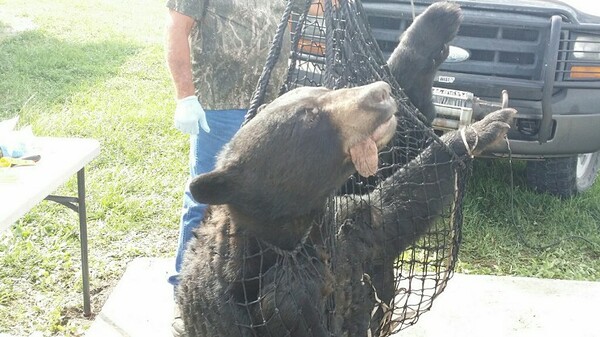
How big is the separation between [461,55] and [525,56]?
44 centimetres

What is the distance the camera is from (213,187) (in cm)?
243

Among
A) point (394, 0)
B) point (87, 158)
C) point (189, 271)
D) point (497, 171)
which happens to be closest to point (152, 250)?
point (87, 158)

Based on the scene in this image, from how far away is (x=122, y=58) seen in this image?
10.3 meters

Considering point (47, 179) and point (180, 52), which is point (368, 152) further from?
point (47, 179)

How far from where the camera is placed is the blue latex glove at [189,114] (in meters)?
3.47

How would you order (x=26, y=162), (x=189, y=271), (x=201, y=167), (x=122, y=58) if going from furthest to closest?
(x=122, y=58) → (x=201, y=167) → (x=26, y=162) → (x=189, y=271)

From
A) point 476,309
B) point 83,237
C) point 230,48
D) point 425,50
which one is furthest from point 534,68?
point 83,237

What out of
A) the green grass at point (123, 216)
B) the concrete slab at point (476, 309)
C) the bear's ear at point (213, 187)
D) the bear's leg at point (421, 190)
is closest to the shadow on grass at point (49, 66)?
the green grass at point (123, 216)

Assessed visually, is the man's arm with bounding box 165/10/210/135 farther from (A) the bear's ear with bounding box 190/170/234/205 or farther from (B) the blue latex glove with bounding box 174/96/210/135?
(A) the bear's ear with bounding box 190/170/234/205

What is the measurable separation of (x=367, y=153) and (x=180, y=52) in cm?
148

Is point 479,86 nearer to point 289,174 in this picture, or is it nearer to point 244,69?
point 244,69

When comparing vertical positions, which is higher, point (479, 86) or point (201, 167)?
point (479, 86)

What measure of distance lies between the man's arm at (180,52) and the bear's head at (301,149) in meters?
1.12

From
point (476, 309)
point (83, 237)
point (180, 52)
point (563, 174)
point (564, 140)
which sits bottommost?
point (476, 309)
